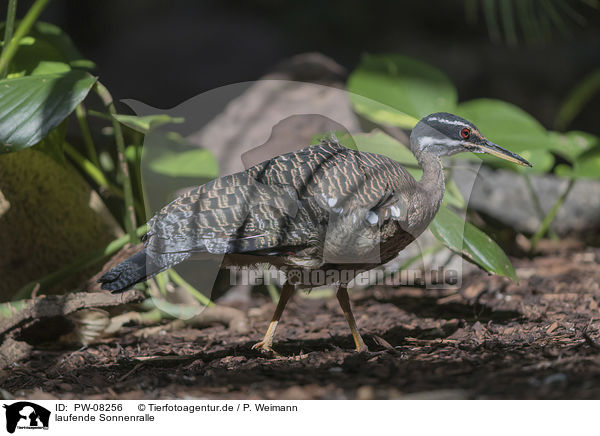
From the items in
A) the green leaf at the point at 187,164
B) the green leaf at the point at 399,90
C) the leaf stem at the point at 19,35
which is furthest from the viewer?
the green leaf at the point at 399,90

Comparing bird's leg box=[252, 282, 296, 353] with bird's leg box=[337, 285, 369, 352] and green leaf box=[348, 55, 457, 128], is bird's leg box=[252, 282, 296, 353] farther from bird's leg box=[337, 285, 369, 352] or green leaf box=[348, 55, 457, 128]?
green leaf box=[348, 55, 457, 128]

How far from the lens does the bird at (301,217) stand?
6.58ft

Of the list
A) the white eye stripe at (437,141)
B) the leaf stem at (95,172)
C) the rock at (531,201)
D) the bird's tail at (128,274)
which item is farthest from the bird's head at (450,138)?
the rock at (531,201)

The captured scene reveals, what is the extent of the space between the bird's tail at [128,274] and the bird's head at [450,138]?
1076 mm

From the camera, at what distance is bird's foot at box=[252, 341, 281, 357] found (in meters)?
2.27

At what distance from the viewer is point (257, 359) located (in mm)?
2215

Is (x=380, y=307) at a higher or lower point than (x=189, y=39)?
lower

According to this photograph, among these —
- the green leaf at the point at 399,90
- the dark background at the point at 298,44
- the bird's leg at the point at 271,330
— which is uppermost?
the dark background at the point at 298,44

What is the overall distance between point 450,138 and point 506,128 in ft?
3.11

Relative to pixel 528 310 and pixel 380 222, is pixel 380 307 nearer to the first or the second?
pixel 528 310

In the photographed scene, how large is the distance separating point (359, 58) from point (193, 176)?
4.40m

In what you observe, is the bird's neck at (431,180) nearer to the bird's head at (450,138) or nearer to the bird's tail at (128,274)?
the bird's head at (450,138)
